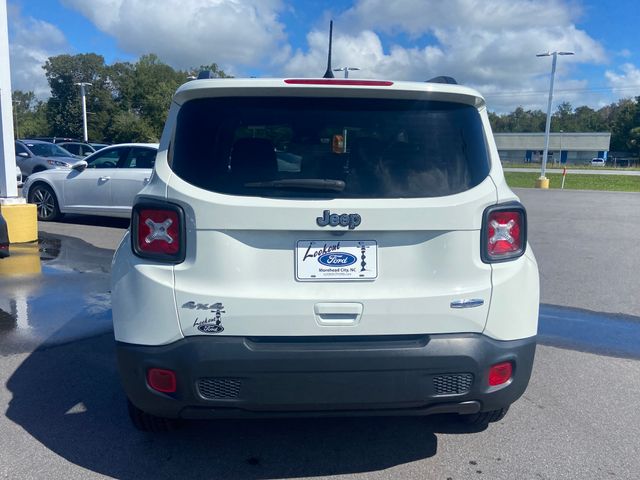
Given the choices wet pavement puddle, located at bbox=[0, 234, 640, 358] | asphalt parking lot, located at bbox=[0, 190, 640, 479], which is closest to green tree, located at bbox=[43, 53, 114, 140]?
wet pavement puddle, located at bbox=[0, 234, 640, 358]

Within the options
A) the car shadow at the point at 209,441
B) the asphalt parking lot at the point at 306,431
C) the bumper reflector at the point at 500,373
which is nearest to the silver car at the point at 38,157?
the asphalt parking lot at the point at 306,431

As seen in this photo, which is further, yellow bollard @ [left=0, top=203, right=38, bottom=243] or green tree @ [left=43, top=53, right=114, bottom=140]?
green tree @ [left=43, top=53, right=114, bottom=140]

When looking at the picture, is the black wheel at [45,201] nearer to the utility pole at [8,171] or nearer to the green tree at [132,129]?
the utility pole at [8,171]

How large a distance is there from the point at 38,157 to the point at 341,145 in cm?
1921

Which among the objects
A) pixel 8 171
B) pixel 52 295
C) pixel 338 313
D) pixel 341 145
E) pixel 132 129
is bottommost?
pixel 52 295

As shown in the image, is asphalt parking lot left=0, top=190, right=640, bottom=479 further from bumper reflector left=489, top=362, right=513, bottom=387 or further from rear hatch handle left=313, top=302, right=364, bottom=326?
rear hatch handle left=313, top=302, right=364, bottom=326

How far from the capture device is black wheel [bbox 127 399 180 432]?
3.22 meters

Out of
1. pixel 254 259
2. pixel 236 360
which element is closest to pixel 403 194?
pixel 254 259

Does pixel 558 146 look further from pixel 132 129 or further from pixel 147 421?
pixel 147 421

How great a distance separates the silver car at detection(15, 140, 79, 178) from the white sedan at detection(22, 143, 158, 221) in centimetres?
729

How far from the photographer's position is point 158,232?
9.00 feet

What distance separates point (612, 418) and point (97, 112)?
91.7 m

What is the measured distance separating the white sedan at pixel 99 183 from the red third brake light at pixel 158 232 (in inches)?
330

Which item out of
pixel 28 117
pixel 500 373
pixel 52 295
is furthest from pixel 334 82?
pixel 28 117
